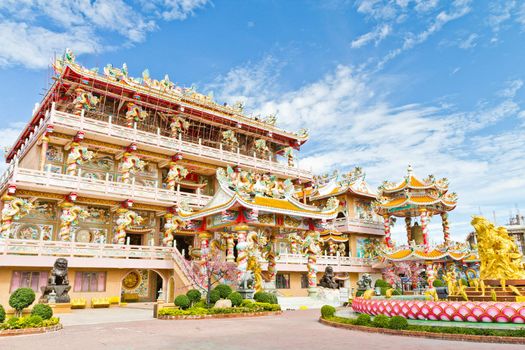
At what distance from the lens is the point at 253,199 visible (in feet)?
69.2

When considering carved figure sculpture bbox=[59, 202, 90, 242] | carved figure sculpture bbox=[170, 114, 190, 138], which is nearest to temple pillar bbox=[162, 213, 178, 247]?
carved figure sculpture bbox=[59, 202, 90, 242]

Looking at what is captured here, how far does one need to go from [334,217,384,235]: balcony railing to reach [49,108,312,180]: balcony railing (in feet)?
22.6

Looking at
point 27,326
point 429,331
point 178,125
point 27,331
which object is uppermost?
point 178,125

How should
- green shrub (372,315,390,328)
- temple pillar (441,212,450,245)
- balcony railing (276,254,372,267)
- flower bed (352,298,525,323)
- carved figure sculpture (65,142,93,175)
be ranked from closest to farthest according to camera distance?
flower bed (352,298,525,323) < green shrub (372,315,390,328) < carved figure sculpture (65,142,93,175) < balcony railing (276,254,372,267) < temple pillar (441,212,450,245)

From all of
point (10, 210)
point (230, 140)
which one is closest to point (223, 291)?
point (10, 210)

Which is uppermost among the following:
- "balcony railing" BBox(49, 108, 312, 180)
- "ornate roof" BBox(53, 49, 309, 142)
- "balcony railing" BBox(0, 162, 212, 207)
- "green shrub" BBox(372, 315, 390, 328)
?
"ornate roof" BBox(53, 49, 309, 142)

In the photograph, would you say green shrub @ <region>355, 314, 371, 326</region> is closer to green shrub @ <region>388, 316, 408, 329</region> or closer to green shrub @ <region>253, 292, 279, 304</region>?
green shrub @ <region>388, 316, 408, 329</region>

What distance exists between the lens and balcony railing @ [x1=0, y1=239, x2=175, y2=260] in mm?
20984

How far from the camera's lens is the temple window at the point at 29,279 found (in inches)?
854

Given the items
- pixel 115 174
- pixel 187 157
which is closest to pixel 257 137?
pixel 187 157

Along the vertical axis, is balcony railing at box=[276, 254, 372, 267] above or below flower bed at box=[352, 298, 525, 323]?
above

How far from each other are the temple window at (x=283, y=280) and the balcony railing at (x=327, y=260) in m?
1.52

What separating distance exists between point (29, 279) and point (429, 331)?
21.0m

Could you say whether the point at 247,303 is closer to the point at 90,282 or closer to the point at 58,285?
the point at 58,285
